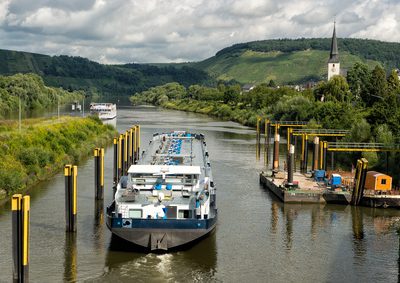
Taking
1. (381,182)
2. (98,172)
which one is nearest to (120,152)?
(98,172)

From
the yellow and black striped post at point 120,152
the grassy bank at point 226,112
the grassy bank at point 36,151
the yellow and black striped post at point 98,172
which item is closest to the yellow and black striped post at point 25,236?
the grassy bank at point 36,151

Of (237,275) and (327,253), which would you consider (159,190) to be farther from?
(327,253)

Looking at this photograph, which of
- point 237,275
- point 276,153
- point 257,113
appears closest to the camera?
point 237,275

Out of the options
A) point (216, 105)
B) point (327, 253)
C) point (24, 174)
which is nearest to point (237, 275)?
point (327, 253)

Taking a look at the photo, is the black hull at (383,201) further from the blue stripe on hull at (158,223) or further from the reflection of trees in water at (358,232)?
the blue stripe on hull at (158,223)

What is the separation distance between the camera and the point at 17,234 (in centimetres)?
2356

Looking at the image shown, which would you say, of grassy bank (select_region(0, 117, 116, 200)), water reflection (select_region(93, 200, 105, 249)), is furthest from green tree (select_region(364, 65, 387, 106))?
water reflection (select_region(93, 200, 105, 249))

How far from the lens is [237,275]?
2823cm

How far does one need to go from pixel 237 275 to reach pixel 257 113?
98.4m

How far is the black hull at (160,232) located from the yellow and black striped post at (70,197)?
3574 mm

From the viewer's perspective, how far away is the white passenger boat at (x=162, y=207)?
30062 millimetres

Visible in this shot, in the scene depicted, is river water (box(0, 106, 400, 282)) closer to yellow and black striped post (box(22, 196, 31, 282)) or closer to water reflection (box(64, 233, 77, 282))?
water reflection (box(64, 233, 77, 282))

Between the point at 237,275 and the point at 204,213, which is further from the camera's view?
the point at 204,213

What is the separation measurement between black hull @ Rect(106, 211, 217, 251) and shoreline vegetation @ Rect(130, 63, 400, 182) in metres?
25.0
